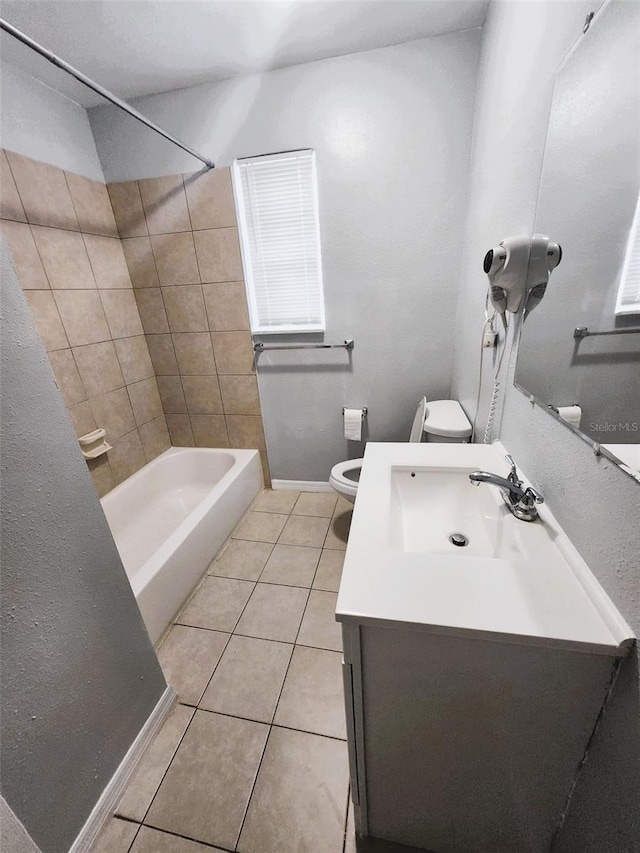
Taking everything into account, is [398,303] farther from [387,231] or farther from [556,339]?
[556,339]

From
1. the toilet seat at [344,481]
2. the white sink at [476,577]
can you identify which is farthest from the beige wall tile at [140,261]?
the white sink at [476,577]

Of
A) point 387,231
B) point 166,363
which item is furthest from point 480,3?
point 166,363

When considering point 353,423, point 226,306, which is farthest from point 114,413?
point 353,423

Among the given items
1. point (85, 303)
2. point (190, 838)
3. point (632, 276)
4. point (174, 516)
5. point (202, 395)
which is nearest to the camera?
point (632, 276)

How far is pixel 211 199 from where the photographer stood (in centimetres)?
181

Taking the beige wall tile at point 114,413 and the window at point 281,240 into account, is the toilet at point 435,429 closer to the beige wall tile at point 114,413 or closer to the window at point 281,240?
the window at point 281,240

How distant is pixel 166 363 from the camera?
2.23 metres

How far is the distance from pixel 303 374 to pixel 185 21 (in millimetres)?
1574

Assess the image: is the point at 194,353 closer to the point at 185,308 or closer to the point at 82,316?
the point at 185,308

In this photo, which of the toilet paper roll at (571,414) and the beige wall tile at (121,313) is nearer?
the toilet paper roll at (571,414)

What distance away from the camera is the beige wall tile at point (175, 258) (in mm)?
1918

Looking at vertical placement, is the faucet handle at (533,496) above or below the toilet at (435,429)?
above

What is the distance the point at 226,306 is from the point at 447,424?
1504 mm

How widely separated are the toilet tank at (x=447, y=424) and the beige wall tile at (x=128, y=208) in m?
2.05
